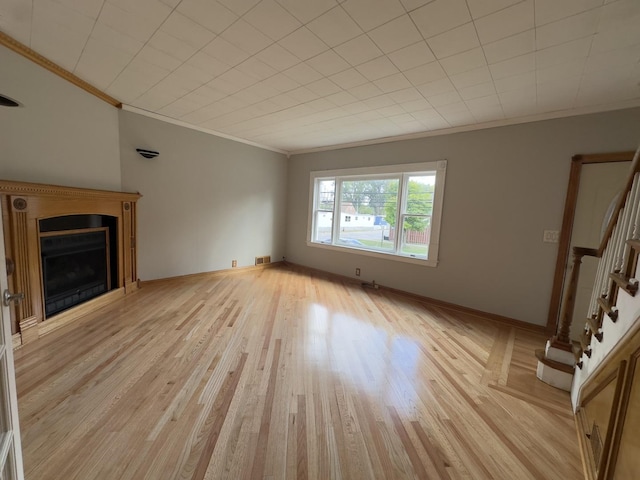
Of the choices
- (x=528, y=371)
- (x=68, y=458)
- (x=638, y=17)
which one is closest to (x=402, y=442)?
(x=528, y=371)

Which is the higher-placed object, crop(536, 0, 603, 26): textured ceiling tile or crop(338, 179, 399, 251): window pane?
crop(536, 0, 603, 26): textured ceiling tile

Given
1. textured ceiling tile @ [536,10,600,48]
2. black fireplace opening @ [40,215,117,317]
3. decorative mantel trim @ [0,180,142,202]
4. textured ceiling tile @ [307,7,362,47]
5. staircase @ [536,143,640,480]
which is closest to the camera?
staircase @ [536,143,640,480]

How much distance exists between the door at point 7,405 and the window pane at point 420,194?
417 centimetres

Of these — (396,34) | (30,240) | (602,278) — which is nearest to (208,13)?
(396,34)

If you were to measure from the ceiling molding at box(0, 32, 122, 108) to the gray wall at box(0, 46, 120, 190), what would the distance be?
4 cm

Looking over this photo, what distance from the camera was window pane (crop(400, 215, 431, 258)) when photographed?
4.00m

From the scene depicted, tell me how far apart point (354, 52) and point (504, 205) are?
261 centimetres

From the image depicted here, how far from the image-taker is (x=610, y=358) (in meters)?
1.30

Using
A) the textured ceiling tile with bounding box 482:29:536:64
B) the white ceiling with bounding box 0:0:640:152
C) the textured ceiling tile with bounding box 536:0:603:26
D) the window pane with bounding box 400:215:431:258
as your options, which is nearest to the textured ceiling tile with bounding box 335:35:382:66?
the white ceiling with bounding box 0:0:640:152

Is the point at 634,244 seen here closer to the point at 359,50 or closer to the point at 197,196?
the point at 359,50

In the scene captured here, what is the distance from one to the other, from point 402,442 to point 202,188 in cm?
435

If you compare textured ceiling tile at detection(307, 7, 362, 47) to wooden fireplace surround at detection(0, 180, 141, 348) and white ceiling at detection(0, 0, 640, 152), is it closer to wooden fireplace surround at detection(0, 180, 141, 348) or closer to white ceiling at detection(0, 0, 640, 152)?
white ceiling at detection(0, 0, 640, 152)

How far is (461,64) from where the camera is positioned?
2129 mm

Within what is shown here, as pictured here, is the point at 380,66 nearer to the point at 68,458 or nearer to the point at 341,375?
the point at 341,375
